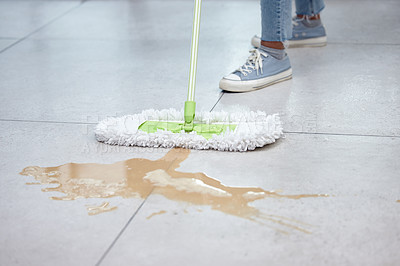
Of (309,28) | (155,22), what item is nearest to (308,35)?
(309,28)

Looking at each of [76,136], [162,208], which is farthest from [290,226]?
[76,136]

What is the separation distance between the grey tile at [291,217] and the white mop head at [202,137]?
27mm

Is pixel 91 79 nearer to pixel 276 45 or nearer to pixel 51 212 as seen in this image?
pixel 276 45

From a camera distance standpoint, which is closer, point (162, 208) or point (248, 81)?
point (162, 208)

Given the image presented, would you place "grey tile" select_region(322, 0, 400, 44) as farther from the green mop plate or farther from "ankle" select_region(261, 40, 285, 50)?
the green mop plate

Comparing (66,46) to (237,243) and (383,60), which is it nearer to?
(383,60)

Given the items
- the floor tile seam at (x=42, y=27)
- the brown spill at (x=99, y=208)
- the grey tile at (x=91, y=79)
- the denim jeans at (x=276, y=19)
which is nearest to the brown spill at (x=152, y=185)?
the brown spill at (x=99, y=208)

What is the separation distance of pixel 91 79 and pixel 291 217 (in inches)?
44.8

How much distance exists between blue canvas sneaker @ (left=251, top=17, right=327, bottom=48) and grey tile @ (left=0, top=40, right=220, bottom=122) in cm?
46

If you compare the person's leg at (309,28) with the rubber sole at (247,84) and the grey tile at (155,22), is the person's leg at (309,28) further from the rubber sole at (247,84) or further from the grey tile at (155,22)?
the rubber sole at (247,84)

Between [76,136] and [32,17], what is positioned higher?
[32,17]

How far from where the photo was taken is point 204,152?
1361 millimetres

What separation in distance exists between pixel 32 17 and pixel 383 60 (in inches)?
72.3

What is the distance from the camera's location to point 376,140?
1.42m
